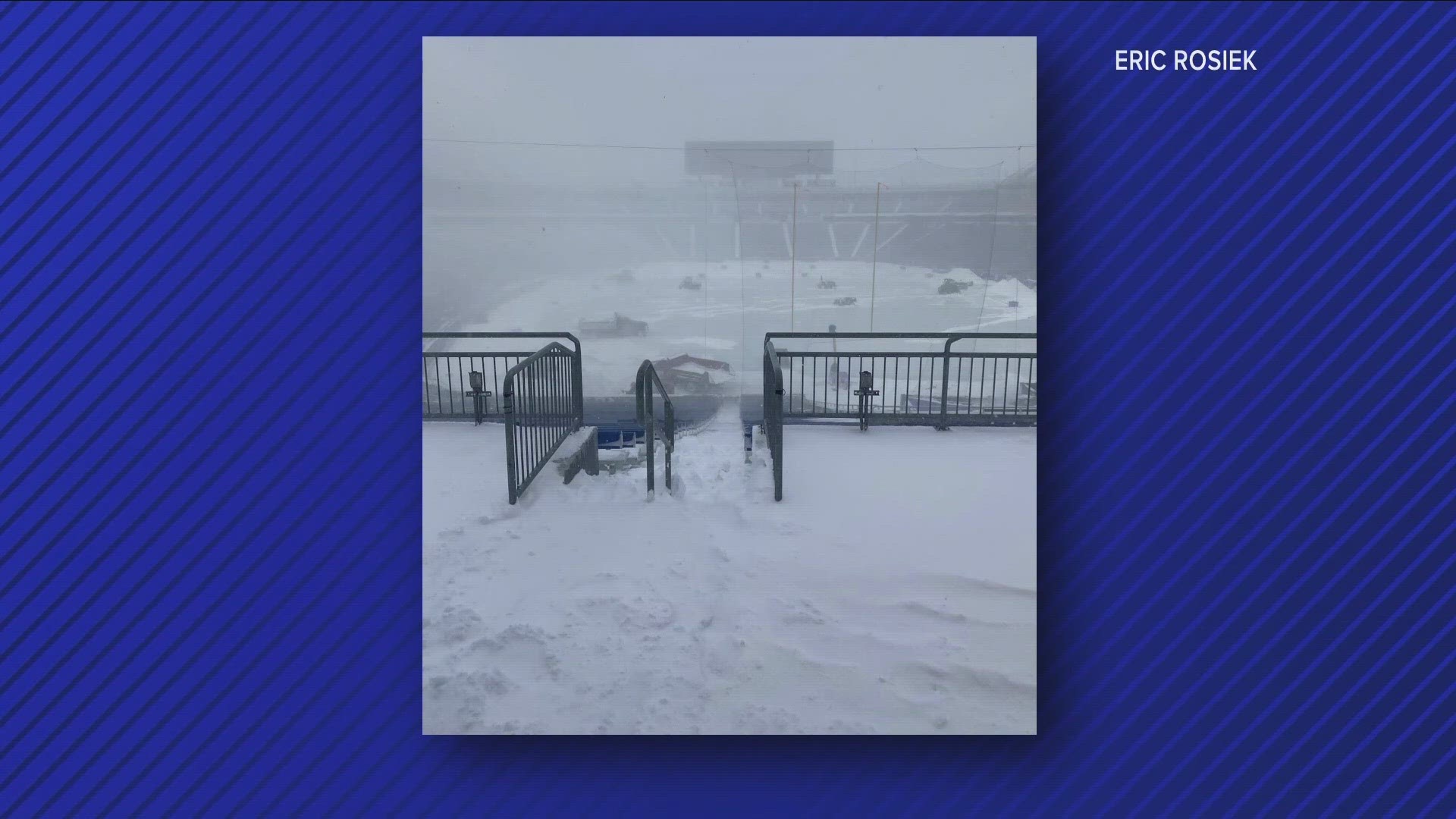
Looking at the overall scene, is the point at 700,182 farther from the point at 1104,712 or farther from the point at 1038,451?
the point at 1104,712

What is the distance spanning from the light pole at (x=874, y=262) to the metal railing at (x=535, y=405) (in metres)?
0.92

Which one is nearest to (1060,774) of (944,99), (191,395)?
(944,99)

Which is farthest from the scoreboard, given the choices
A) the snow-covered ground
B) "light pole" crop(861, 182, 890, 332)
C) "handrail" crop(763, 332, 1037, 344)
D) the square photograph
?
"handrail" crop(763, 332, 1037, 344)

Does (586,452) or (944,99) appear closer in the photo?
(944,99)

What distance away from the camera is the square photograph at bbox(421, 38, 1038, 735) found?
309 centimetres

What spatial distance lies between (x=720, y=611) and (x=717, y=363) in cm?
77

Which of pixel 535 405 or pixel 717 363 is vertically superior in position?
pixel 717 363

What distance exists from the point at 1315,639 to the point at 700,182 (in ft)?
7.81

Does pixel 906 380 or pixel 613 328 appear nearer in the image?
pixel 613 328

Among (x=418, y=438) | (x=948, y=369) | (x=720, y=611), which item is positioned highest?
(x=948, y=369)

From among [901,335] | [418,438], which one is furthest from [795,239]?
[418,438]

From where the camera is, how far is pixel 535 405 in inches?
125

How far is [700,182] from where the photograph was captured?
10.2 feet

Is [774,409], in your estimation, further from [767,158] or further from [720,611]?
[767,158]
